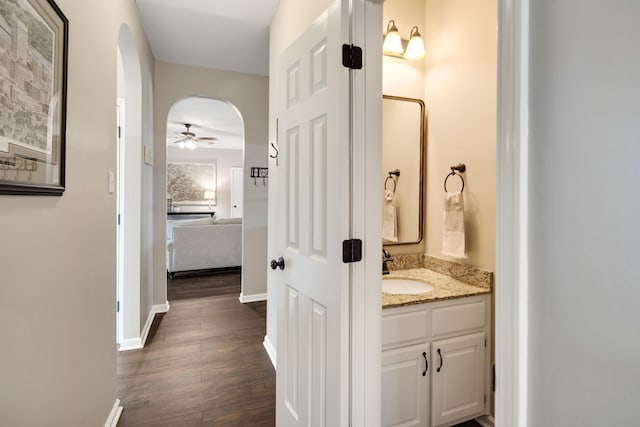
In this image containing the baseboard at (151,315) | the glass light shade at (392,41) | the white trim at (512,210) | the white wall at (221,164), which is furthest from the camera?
the white wall at (221,164)

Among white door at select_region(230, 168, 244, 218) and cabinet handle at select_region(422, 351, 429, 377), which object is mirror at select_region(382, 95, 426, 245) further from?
white door at select_region(230, 168, 244, 218)

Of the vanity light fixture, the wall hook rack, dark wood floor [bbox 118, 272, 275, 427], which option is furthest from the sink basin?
the wall hook rack

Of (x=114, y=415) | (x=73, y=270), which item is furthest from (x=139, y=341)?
(x=73, y=270)

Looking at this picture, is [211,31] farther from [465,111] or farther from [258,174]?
[465,111]

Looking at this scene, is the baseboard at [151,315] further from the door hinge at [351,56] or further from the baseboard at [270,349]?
the door hinge at [351,56]

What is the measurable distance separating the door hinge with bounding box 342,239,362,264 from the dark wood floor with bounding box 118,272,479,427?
4.29ft

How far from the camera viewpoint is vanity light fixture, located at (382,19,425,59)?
2018 millimetres

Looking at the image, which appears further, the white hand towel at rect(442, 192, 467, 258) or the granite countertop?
the white hand towel at rect(442, 192, 467, 258)

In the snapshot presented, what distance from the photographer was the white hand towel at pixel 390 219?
7.24 feet

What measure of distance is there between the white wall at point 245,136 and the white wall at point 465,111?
2215mm

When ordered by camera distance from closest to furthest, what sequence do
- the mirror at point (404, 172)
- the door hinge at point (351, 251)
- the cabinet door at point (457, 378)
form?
the door hinge at point (351, 251), the cabinet door at point (457, 378), the mirror at point (404, 172)

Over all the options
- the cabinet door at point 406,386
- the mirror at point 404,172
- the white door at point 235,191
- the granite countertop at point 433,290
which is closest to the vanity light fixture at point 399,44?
the mirror at point 404,172

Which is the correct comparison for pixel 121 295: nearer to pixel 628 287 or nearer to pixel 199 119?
pixel 628 287

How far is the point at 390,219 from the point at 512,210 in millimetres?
1668
